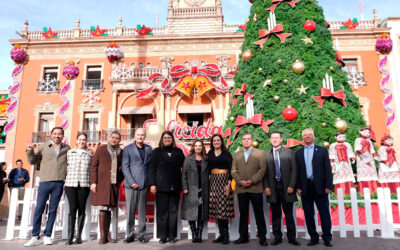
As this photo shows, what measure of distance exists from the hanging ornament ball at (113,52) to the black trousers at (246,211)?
1427 centimetres

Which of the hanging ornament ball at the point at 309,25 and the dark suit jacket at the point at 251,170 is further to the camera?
the hanging ornament ball at the point at 309,25

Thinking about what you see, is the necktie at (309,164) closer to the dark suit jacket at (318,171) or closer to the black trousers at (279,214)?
the dark suit jacket at (318,171)

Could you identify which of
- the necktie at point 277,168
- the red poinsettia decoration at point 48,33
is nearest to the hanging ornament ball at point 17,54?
the red poinsettia decoration at point 48,33

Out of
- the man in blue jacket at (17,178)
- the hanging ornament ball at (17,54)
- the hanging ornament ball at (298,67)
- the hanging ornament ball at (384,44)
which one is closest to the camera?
the hanging ornament ball at (298,67)

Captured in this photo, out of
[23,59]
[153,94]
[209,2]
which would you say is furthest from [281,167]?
[23,59]

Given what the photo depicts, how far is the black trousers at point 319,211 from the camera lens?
3641mm

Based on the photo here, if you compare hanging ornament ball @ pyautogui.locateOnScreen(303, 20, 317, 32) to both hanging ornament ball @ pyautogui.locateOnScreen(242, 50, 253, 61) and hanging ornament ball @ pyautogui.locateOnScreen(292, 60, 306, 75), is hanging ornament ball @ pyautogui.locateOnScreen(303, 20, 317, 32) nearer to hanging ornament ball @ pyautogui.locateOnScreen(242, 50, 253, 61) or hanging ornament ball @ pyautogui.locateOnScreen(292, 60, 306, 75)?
hanging ornament ball @ pyautogui.locateOnScreen(292, 60, 306, 75)

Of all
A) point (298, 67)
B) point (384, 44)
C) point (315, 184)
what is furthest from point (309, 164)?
point (384, 44)

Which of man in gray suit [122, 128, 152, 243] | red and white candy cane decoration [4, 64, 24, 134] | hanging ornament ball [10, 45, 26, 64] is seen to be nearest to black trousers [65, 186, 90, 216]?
man in gray suit [122, 128, 152, 243]

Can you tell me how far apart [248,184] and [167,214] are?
4.25 ft

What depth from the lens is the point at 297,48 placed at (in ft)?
19.1

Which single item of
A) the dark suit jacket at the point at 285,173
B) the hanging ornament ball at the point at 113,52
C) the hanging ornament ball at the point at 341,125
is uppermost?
the hanging ornament ball at the point at 113,52

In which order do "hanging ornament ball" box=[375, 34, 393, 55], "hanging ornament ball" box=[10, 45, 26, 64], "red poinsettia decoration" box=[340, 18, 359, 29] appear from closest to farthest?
"hanging ornament ball" box=[375, 34, 393, 55], "red poinsettia decoration" box=[340, 18, 359, 29], "hanging ornament ball" box=[10, 45, 26, 64]

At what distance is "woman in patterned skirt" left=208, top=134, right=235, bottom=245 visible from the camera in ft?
12.7
